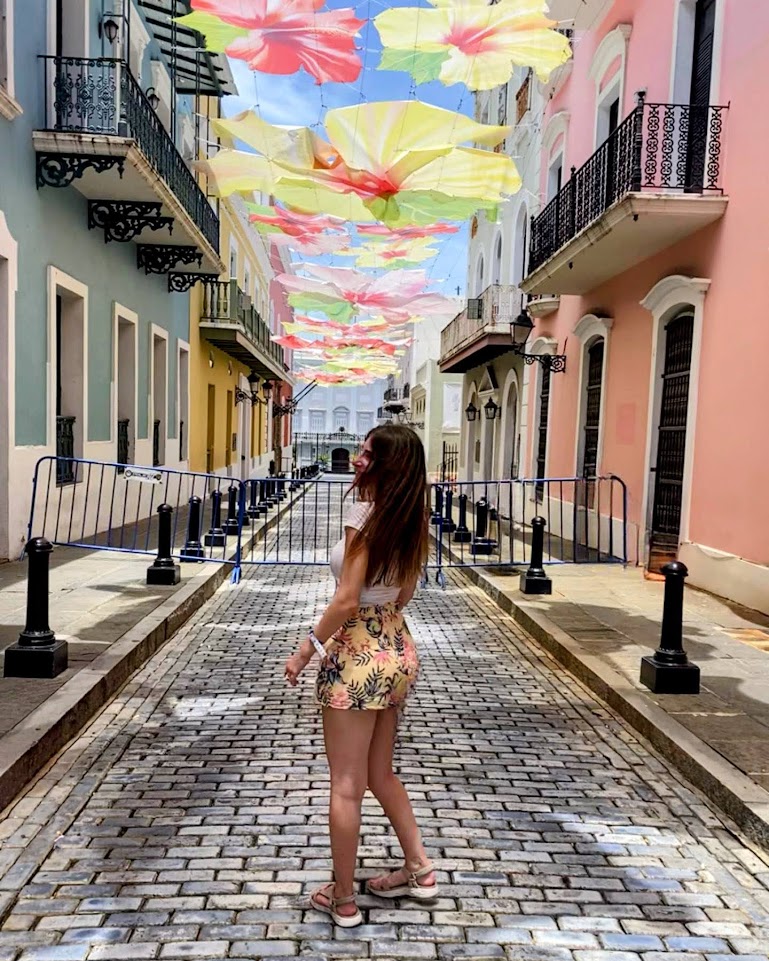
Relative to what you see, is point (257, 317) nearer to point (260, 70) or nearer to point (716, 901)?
point (260, 70)

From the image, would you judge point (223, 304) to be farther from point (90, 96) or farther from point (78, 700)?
point (78, 700)

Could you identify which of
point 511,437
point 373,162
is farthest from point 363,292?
point 373,162

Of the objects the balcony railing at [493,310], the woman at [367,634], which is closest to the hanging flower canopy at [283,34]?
the woman at [367,634]

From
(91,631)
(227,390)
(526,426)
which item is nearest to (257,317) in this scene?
(227,390)

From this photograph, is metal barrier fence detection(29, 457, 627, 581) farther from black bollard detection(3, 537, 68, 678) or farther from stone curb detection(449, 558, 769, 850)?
black bollard detection(3, 537, 68, 678)

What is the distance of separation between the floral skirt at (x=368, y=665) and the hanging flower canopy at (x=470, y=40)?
5.79 metres

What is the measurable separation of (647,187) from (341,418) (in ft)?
239

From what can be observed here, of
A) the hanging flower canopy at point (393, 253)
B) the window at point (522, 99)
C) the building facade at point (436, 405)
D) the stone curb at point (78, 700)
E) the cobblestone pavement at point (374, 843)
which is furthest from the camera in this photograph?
the building facade at point (436, 405)

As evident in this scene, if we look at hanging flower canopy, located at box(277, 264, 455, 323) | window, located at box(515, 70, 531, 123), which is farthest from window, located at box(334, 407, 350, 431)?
hanging flower canopy, located at box(277, 264, 455, 323)

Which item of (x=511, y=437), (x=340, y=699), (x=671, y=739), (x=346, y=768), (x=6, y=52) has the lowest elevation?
(x=671, y=739)

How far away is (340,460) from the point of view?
73312mm

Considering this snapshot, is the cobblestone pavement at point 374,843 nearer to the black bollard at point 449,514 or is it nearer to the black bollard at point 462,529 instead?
the black bollard at point 462,529

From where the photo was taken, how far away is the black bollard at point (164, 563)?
845 cm

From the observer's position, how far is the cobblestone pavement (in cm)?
270
